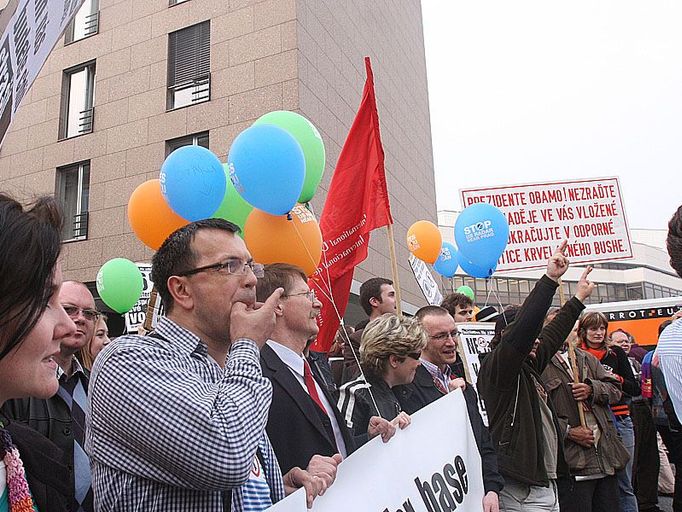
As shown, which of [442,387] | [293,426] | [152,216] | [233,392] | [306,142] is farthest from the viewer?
[152,216]

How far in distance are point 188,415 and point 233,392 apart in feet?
0.49

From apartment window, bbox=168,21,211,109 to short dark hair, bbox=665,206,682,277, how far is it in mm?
12406

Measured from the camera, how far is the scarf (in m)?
1.65

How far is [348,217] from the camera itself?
489 cm

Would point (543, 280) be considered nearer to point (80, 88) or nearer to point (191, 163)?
point (191, 163)

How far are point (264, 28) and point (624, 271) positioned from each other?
49495 millimetres

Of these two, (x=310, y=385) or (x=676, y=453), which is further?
(x=676, y=453)

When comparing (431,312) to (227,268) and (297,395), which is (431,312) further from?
(227,268)

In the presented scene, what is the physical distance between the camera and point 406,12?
20.8 meters

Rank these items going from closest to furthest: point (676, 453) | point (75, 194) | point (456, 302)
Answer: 1. point (456, 302)
2. point (676, 453)
3. point (75, 194)

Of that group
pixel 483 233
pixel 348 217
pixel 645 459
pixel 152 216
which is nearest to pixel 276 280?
pixel 348 217

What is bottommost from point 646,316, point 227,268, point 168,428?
point 168,428

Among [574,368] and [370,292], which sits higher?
[370,292]

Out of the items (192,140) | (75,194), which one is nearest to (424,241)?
(192,140)
